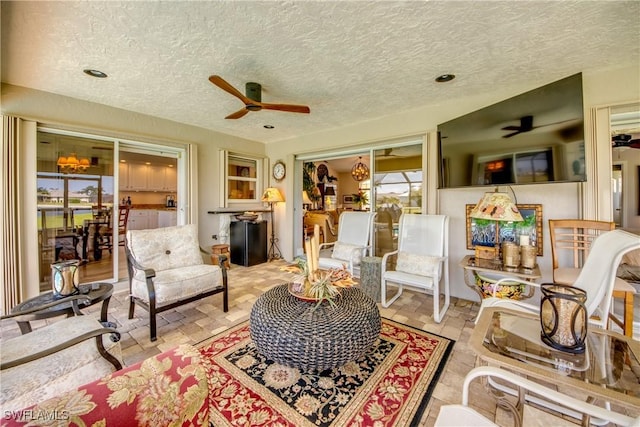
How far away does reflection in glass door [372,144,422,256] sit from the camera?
3.64 m

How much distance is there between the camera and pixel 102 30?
71.7 inches

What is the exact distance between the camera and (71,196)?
338 centimetres

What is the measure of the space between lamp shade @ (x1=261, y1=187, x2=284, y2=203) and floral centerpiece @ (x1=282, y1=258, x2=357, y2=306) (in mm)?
3055

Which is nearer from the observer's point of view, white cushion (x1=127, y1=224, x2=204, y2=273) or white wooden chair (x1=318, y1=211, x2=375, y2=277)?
white cushion (x1=127, y1=224, x2=204, y2=273)

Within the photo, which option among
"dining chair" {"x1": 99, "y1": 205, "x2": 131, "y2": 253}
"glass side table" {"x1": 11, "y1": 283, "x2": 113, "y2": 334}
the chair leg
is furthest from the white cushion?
the chair leg

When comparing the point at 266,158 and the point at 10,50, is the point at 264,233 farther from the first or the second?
the point at 10,50

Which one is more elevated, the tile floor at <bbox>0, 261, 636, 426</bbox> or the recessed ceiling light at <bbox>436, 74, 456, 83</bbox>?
the recessed ceiling light at <bbox>436, 74, 456, 83</bbox>

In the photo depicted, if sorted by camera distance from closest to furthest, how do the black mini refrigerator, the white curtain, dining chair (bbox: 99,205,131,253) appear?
the white curtain, dining chair (bbox: 99,205,131,253), the black mini refrigerator

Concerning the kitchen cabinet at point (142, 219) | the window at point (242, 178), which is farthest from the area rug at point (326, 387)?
the kitchen cabinet at point (142, 219)

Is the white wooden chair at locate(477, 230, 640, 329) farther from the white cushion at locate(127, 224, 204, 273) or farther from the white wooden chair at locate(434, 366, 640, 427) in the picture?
the white cushion at locate(127, 224, 204, 273)

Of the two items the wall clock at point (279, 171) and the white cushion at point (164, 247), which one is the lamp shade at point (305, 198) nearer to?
the wall clock at point (279, 171)

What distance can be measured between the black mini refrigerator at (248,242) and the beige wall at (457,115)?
1.69 metres

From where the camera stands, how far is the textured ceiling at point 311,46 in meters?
1.63

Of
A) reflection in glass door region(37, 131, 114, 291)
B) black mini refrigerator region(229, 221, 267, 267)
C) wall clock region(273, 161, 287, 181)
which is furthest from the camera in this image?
wall clock region(273, 161, 287, 181)
